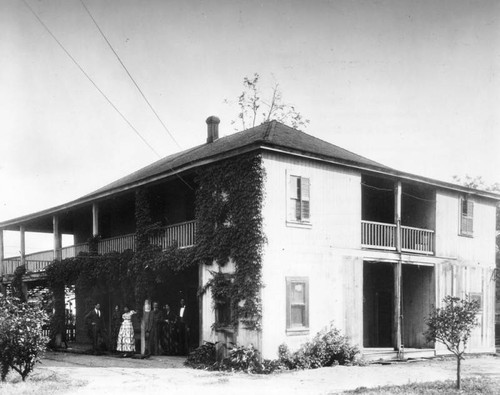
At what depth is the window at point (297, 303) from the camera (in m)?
16.7

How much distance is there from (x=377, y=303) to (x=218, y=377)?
9955mm

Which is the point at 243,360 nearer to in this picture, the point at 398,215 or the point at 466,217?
the point at 398,215

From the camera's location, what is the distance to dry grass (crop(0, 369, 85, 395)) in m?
12.0

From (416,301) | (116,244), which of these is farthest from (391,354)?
(116,244)

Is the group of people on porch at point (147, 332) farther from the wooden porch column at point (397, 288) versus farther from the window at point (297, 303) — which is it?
the wooden porch column at point (397, 288)

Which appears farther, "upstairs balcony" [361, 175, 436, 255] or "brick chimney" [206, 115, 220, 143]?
"brick chimney" [206, 115, 220, 143]

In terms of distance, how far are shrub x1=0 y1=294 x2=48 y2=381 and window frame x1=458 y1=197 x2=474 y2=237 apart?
16112 millimetres

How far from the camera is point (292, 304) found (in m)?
16.8

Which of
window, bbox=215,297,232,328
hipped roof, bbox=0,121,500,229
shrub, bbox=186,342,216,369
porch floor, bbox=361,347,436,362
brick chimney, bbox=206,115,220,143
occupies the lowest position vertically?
porch floor, bbox=361,347,436,362

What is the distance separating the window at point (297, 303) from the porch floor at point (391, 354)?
2.66m

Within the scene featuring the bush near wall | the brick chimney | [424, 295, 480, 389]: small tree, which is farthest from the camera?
the brick chimney

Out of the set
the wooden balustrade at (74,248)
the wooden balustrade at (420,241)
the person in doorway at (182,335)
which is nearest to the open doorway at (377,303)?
the wooden balustrade at (420,241)

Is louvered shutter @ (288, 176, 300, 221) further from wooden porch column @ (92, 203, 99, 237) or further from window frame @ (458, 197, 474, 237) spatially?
wooden porch column @ (92, 203, 99, 237)

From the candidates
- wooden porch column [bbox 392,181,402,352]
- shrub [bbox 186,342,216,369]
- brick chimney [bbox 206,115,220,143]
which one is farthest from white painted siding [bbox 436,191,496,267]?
brick chimney [bbox 206,115,220,143]
